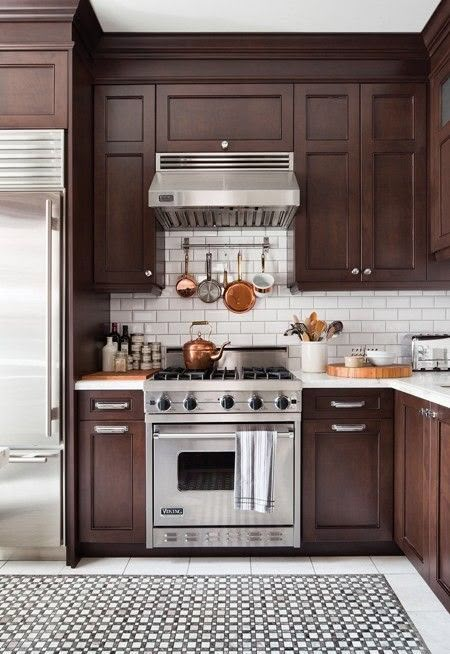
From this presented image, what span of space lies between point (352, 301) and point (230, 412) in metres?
1.25

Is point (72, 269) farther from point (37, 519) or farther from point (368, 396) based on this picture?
point (368, 396)

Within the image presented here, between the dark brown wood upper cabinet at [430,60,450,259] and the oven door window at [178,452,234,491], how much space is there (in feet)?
5.55

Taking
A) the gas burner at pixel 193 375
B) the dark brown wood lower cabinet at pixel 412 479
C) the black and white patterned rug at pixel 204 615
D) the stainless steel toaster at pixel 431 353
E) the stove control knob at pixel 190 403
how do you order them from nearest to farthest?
the black and white patterned rug at pixel 204 615 < the dark brown wood lower cabinet at pixel 412 479 < the stove control knob at pixel 190 403 < the gas burner at pixel 193 375 < the stainless steel toaster at pixel 431 353

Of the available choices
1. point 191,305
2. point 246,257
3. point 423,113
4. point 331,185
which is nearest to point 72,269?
point 191,305

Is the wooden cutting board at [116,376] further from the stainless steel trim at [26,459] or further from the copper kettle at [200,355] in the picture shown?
the stainless steel trim at [26,459]

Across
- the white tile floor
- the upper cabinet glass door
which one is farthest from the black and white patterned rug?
the upper cabinet glass door

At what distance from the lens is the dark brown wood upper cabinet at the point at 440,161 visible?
9.90 ft

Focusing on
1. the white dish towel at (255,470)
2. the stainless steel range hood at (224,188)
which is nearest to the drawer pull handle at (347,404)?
the white dish towel at (255,470)

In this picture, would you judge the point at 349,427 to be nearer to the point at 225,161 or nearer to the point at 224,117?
the point at 225,161

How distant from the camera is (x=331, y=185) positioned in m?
3.25

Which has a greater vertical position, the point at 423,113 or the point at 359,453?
the point at 423,113

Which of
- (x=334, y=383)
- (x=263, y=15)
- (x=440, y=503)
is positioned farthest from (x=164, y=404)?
(x=263, y=15)

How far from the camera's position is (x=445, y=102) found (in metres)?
3.06

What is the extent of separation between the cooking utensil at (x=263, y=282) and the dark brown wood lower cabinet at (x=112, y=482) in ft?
3.95
